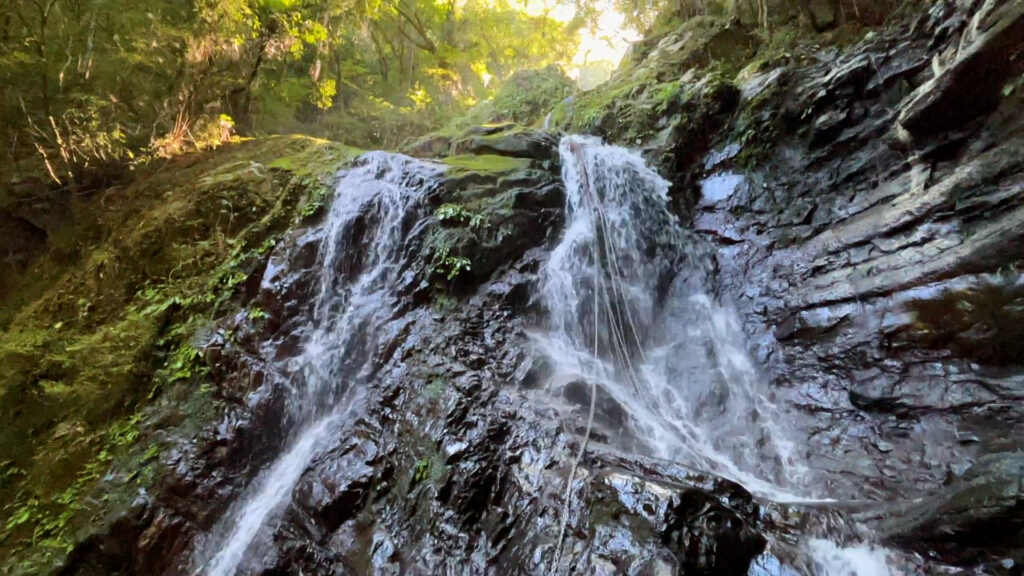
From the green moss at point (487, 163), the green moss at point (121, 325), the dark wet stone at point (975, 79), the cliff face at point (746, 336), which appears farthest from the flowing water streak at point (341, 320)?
the dark wet stone at point (975, 79)

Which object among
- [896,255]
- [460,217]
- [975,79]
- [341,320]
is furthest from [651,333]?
[975,79]

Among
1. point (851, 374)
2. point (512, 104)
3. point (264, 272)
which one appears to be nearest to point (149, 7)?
point (264, 272)

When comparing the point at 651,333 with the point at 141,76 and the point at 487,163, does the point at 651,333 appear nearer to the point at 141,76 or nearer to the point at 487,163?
the point at 487,163

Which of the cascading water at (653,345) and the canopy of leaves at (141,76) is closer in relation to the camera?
the cascading water at (653,345)

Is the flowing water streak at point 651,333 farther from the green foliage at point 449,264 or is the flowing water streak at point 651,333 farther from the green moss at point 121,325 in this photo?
the green moss at point 121,325

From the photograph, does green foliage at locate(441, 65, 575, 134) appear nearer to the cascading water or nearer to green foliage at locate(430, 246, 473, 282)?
the cascading water

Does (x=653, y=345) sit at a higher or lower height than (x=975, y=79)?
lower

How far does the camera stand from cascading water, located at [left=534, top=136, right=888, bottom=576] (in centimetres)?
462

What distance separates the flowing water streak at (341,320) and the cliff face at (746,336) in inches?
5.9

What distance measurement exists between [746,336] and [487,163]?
4875 mm

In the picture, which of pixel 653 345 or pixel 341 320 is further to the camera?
pixel 653 345

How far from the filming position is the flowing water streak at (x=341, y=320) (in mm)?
4559

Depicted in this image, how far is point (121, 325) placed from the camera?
19.0 ft

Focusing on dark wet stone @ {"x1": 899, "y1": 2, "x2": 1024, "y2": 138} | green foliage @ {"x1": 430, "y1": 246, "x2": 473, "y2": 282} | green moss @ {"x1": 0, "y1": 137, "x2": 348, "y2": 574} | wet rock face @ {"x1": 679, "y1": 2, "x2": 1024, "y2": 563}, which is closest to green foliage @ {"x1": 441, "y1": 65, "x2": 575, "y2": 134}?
green moss @ {"x1": 0, "y1": 137, "x2": 348, "y2": 574}
